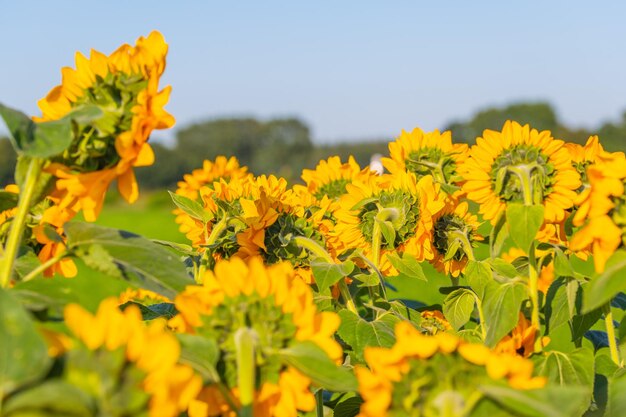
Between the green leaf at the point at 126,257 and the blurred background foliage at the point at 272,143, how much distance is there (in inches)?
1460

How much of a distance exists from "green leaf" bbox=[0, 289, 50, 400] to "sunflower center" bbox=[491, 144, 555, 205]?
2.70 feet

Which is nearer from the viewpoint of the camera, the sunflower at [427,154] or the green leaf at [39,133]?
the green leaf at [39,133]

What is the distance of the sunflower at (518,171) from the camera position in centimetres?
146

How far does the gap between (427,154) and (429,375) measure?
1161 millimetres

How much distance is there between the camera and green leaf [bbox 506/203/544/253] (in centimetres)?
126

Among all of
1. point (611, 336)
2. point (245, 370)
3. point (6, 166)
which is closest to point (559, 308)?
point (611, 336)

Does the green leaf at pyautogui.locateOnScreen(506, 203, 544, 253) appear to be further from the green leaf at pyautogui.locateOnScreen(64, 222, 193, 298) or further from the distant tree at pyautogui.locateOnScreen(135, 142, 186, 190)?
the distant tree at pyautogui.locateOnScreen(135, 142, 186, 190)

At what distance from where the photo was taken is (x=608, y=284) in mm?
1004

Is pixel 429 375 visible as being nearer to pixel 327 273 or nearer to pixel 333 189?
pixel 327 273

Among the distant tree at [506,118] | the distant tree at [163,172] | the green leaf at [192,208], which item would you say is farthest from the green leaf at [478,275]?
the distant tree at [163,172]

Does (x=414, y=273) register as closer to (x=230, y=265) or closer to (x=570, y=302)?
(x=570, y=302)

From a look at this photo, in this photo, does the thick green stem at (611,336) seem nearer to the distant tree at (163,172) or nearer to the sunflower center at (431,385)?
the sunflower center at (431,385)

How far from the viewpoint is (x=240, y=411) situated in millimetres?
880

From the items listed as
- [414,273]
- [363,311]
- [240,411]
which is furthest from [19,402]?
[363,311]
